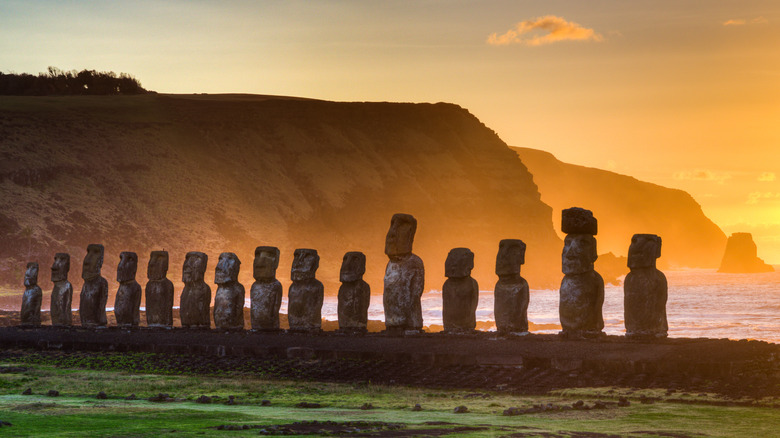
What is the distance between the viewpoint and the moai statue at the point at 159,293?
100 ft

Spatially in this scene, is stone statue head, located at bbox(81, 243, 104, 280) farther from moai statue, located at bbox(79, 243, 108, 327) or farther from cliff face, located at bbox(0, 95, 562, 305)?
cliff face, located at bbox(0, 95, 562, 305)

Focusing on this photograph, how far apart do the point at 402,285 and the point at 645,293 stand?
6239 mm

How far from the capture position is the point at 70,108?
→ 105m

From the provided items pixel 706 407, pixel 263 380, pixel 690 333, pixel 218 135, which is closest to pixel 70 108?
pixel 218 135

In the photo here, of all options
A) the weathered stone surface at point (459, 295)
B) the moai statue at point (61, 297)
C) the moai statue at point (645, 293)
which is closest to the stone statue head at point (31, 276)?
the moai statue at point (61, 297)

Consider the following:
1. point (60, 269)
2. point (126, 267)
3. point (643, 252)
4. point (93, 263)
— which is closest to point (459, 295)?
point (643, 252)

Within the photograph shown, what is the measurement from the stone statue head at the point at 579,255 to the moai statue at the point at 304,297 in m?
7.11

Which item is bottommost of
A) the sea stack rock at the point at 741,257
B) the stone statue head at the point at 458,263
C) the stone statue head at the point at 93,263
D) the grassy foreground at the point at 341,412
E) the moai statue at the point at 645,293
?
the grassy foreground at the point at 341,412

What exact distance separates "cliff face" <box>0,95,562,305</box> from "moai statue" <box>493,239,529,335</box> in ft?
183

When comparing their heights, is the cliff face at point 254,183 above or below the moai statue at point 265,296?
above

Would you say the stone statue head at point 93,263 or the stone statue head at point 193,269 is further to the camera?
the stone statue head at point 93,263

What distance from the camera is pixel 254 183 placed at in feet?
354

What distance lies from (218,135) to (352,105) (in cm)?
2080

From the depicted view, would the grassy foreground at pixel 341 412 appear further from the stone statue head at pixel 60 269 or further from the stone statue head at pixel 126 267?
the stone statue head at pixel 60 269
